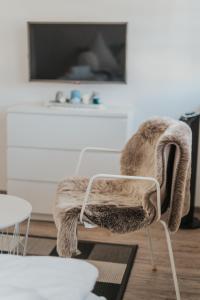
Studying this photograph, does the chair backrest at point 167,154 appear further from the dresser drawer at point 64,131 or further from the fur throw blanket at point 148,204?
the dresser drawer at point 64,131

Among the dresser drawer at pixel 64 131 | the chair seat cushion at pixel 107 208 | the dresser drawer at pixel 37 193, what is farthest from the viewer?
the dresser drawer at pixel 37 193

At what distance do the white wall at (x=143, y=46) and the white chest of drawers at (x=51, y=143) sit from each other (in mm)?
345

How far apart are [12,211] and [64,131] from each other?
119 cm

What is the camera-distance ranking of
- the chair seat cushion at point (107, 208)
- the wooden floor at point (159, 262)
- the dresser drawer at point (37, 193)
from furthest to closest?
the dresser drawer at point (37, 193) < the wooden floor at point (159, 262) < the chair seat cushion at point (107, 208)

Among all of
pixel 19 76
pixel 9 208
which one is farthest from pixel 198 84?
pixel 9 208

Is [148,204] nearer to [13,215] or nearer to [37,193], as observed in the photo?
[13,215]

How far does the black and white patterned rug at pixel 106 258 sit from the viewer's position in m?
2.72

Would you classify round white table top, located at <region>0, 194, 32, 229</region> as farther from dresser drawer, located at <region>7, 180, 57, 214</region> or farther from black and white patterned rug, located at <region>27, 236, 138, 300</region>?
dresser drawer, located at <region>7, 180, 57, 214</region>

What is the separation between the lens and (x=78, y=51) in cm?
392

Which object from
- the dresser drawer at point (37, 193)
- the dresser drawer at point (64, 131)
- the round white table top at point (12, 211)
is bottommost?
the dresser drawer at point (37, 193)

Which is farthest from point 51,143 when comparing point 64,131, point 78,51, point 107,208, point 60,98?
point 107,208

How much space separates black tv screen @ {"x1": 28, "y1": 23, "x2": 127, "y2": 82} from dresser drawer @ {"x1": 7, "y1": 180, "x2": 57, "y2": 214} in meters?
0.92

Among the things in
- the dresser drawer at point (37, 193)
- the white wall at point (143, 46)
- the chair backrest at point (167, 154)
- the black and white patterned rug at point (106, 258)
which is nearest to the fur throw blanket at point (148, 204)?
the chair backrest at point (167, 154)

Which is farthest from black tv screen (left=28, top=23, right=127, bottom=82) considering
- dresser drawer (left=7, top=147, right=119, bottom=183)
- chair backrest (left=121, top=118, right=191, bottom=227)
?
chair backrest (left=121, top=118, right=191, bottom=227)
